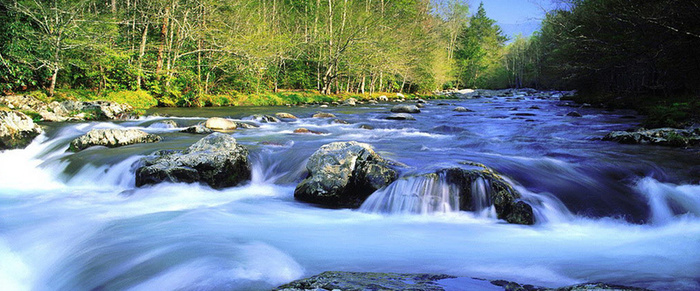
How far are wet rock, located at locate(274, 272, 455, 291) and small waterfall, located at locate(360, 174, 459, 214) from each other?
7.12 feet

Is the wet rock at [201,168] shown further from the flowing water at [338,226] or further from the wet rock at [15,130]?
the wet rock at [15,130]

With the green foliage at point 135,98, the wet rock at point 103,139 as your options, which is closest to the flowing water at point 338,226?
the wet rock at point 103,139

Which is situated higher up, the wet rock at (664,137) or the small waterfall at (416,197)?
the wet rock at (664,137)

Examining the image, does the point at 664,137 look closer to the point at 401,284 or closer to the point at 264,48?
the point at 401,284

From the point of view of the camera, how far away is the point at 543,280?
2.97m

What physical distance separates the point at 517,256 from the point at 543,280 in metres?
0.49

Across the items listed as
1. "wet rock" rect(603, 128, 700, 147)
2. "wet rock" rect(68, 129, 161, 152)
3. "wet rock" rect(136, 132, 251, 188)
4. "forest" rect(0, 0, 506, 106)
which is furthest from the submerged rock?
"forest" rect(0, 0, 506, 106)

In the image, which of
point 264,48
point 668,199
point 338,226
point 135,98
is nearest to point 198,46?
point 264,48

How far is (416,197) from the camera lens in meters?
4.77

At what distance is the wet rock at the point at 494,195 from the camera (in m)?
4.41

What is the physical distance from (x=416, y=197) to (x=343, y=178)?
1.04m

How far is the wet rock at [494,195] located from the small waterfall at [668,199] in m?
1.56

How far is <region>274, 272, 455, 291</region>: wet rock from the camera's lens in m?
2.12

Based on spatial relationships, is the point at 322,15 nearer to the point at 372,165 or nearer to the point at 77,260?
the point at 372,165
